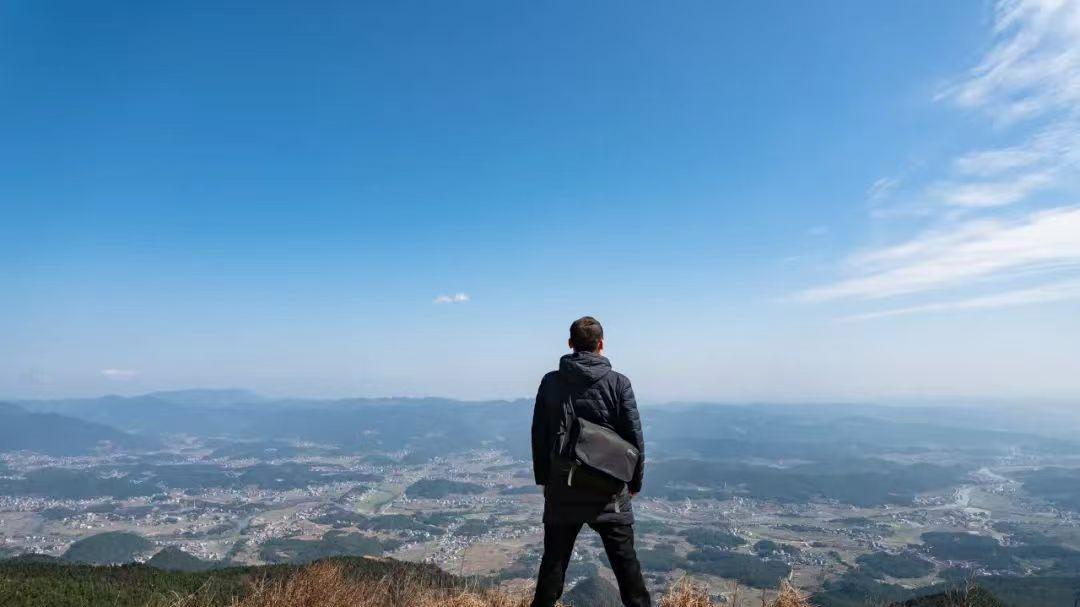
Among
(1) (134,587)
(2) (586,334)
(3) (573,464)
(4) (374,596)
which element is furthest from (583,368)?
(1) (134,587)

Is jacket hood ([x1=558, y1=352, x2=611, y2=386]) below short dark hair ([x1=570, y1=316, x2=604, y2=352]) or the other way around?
below

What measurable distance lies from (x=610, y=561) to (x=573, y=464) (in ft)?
2.59

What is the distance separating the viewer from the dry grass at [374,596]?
459 cm

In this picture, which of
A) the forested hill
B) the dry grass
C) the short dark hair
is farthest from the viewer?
the forested hill

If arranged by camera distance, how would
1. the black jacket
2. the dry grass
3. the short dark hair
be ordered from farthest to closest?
the dry grass, the short dark hair, the black jacket

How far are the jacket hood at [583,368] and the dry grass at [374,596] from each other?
231 cm

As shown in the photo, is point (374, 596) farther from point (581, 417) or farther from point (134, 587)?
point (134, 587)

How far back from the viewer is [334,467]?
164 meters

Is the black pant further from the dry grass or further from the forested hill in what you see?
the forested hill

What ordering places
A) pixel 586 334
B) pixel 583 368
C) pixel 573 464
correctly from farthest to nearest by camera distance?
pixel 586 334 → pixel 583 368 → pixel 573 464

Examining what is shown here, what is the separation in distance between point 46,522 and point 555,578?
128281 mm

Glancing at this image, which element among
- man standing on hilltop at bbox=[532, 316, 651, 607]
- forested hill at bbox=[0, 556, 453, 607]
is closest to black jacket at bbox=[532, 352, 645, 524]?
man standing on hilltop at bbox=[532, 316, 651, 607]

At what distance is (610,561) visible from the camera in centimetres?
379

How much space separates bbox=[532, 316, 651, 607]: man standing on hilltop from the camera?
371 cm
